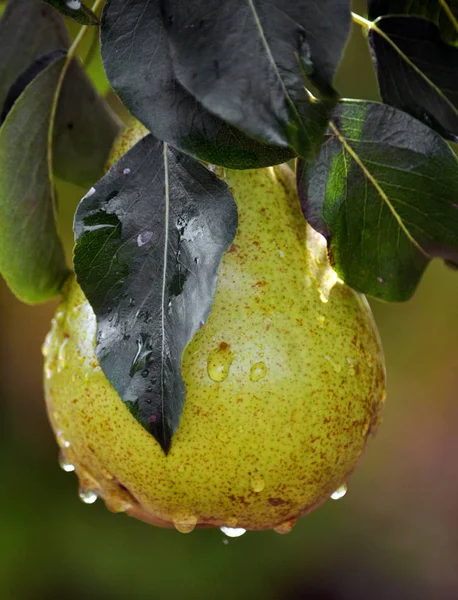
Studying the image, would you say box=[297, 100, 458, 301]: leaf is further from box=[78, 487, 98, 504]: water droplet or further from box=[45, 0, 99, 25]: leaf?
box=[78, 487, 98, 504]: water droplet

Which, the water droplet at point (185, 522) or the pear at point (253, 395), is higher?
the pear at point (253, 395)

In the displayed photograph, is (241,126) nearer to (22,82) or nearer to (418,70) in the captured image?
(418,70)

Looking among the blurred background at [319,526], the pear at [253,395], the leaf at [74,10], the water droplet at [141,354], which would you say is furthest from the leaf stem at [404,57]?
the blurred background at [319,526]

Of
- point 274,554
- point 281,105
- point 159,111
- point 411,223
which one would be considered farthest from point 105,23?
point 274,554

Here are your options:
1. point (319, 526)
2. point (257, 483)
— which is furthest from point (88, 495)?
point (319, 526)

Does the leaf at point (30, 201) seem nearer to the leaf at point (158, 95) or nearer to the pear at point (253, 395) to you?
the pear at point (253, 395)

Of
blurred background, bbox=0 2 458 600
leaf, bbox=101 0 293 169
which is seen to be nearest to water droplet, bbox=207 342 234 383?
leaf, bbox=101 0 293 169

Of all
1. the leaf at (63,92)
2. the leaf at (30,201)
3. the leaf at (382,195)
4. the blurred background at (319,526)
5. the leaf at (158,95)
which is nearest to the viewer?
the leaf at (158,95)
